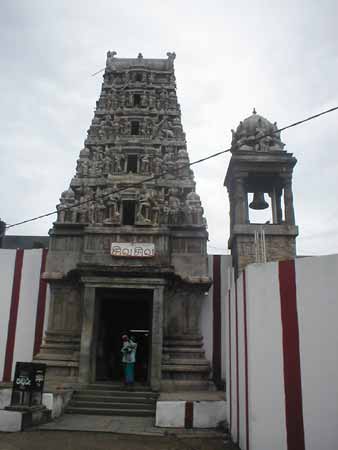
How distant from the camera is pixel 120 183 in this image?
59.0 feet

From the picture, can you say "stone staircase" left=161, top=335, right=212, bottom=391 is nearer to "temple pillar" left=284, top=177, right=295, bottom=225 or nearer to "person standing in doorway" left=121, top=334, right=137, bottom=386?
"person standing in doorway" left=121, top=334, right=137, bottom=386

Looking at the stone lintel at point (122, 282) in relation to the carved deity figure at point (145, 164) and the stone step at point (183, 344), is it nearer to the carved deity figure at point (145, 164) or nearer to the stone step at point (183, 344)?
the stone step at point (183, 344)

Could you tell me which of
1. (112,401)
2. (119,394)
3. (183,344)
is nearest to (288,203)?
(183,344)

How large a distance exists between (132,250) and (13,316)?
568cm

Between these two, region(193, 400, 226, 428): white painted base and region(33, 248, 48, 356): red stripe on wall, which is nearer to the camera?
region(193, 400, 226, 428): white painted base

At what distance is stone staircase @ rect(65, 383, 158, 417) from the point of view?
41.0 feet

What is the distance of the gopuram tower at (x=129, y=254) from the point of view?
1491 cm

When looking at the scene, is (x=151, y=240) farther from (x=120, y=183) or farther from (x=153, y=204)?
(x=120, y=183)

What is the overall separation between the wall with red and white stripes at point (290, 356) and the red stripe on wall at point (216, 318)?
7.51 metres

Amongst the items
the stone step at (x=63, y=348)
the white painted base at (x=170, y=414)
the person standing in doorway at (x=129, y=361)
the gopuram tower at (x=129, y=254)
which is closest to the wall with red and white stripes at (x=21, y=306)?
the gopuram tower at (x=129, y=254)

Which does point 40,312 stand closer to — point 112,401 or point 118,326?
point 118,326

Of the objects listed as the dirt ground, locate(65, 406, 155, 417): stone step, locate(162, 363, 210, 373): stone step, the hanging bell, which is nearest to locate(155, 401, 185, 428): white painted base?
the dirt ground

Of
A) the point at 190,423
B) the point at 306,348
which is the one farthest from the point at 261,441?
the point at 190,423

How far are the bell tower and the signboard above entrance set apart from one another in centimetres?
347
